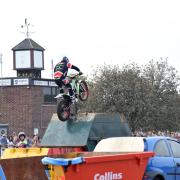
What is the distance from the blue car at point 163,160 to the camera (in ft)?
38.5

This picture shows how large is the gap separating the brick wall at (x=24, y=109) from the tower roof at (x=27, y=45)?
5.96m

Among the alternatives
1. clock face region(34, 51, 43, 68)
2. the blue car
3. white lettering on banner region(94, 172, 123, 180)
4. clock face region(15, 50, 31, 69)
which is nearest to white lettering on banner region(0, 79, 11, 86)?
clock face region(15, 50, 31, 69)

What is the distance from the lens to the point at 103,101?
42000mm

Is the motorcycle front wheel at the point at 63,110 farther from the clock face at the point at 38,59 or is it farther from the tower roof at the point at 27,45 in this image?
the tower roof at the point at 27,45

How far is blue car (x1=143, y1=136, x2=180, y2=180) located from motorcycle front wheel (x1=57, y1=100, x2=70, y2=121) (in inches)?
154

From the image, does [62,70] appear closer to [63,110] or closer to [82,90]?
[82,90]

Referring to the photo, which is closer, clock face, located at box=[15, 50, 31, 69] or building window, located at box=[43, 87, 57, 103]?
building window, located at box=[43, 87, 57, 103]

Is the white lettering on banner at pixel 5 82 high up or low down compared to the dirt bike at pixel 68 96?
up

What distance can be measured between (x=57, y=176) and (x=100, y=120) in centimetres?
532

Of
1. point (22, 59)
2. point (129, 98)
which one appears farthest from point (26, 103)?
point (129, 98)

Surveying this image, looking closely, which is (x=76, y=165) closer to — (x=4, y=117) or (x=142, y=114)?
(x=142, y=114)

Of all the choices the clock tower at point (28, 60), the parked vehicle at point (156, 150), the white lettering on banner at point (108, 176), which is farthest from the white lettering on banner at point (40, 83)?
the white lettering on banner at point (108, 176)

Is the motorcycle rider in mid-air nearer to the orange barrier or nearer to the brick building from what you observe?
the orange barrier

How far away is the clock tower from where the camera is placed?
59094mm
